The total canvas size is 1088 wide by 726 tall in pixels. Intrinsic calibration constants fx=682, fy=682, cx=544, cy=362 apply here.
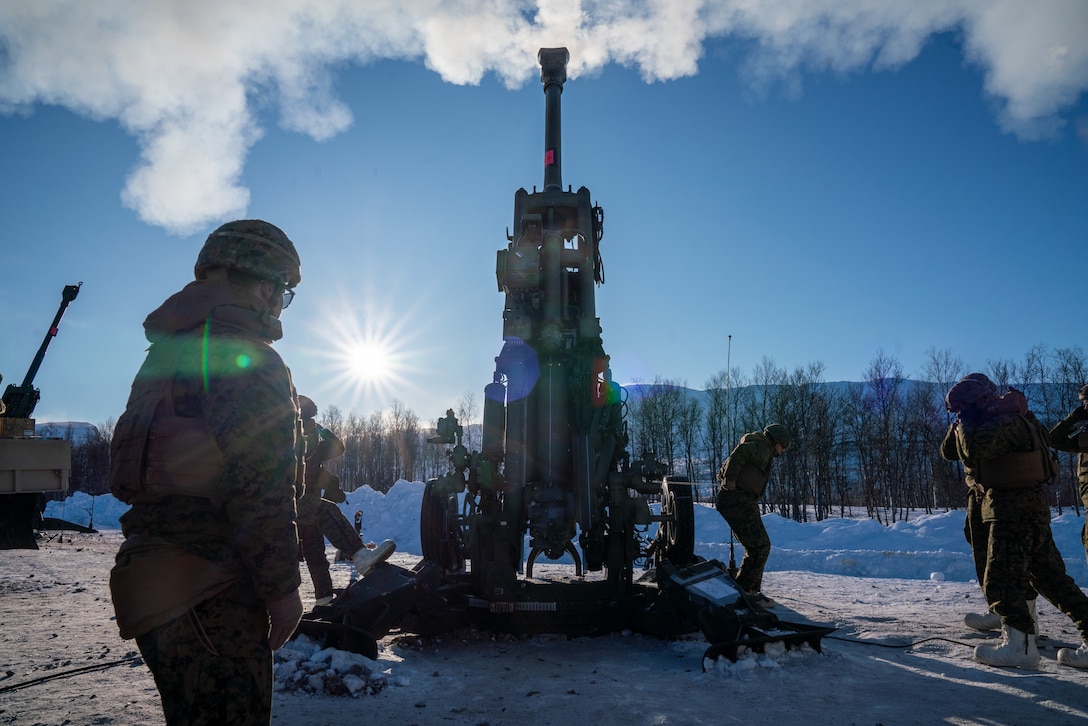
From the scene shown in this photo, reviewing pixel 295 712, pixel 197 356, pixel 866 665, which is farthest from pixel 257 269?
pixel 866 665

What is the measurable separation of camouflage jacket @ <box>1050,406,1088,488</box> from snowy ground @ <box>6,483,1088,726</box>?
1.63 meters

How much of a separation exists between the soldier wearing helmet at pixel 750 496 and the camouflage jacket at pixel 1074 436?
8.01ft

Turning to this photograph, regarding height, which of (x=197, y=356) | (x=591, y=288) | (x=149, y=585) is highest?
(x=591, y=288)

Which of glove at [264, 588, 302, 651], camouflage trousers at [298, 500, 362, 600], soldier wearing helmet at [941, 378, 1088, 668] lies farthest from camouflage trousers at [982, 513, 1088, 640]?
camouflage trousers at [298, 500, 362, 600]

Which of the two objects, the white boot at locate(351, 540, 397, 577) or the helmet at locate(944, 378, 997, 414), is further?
the white boot at locate(351, 540, 397, 577)

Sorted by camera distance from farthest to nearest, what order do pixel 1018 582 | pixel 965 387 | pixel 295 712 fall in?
pixel 965 387 → pixel 1018 582 → pixel 295 712

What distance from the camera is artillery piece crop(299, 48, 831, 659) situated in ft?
20.7

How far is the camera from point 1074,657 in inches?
193

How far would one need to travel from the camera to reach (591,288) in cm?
776

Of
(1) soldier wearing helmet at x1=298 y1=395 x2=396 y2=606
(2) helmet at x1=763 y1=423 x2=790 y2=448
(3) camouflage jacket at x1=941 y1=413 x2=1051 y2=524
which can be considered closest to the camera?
→ (3) camouflage jacket at x1=941 y1=413 x2=1051 y2=524

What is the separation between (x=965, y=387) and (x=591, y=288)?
3.78 meters

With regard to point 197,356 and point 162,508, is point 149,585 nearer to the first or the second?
point 162,508

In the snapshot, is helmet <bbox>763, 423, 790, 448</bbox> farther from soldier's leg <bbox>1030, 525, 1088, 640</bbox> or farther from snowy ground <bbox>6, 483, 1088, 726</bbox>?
soldier's leg <bbox>1030, 525, 1088, 640</bbox>

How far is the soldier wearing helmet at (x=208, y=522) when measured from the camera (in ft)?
6.77
